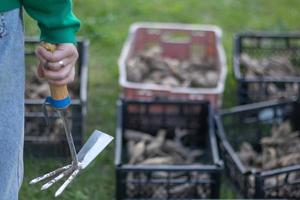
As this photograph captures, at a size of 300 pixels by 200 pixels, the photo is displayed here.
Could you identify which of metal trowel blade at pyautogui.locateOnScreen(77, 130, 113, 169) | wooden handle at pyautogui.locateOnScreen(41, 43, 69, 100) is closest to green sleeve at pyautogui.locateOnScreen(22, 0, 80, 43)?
wooden handle at pyautogui.locateOnScreen(41, 43, 69, 100)

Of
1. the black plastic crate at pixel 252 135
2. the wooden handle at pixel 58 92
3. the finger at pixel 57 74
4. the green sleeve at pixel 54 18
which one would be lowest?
the black plastic crate at pixel 252 135

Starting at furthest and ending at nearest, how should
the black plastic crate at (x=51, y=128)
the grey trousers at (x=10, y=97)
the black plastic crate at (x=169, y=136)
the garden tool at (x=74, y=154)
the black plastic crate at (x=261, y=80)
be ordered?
1. the black plastic crate at (x=261, y=80)
2. the black plastic crate at (x=51, y=128)
3. the black plastic crate at (x=169, y=136)
4. the garden tool at (x=74, y=154)
5. the grey trousers at (x=10, y=97)

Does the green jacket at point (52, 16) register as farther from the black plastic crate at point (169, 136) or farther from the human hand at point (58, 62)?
the black plastic crate at point (169, 136)

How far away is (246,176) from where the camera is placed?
8.23 ft

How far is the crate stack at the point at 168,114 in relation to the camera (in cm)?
252

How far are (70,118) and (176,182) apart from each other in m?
0.52

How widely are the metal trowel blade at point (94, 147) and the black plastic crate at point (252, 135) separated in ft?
2.75

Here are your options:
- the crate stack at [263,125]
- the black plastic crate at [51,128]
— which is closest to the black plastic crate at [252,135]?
the crate stack at [263,125]

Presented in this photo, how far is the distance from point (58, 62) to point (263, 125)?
1717 millimetres

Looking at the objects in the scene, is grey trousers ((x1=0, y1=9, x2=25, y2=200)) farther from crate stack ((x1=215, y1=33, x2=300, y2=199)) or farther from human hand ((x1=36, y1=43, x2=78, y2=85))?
crate stack ((x1=215, y1=33, x2=300, y2=199))

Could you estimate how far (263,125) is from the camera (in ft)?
10.1

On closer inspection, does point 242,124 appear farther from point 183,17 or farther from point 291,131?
point 183,17

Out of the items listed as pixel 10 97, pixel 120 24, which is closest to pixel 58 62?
pixel 10 97

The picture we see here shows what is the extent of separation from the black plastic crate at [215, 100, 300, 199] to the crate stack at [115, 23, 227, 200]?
0.06 meters
